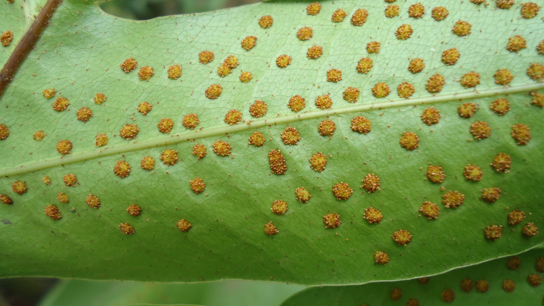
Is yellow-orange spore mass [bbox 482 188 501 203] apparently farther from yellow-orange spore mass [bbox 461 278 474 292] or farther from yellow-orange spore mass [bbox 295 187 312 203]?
yellow-orange spore mass [bbox 295 187 312 203]

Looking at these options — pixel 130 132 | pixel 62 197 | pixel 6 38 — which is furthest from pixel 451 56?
pixel 6 38

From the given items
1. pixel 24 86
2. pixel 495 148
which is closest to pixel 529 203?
pixel 495 148

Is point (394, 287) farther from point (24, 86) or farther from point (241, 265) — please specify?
point (24, 86)

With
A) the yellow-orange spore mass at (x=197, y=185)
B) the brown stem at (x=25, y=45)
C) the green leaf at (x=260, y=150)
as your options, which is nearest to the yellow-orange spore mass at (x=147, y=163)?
the green leaf at (x=260, y=150)

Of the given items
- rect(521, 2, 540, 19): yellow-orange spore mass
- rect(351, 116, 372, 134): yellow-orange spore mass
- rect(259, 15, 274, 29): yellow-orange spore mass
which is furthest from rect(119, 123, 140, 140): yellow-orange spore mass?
rect(521, 2, 540, 19): yellow-orange spore mass

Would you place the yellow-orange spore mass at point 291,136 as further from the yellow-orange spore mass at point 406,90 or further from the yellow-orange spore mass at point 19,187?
the yellow-orange spore mass at point 19,187

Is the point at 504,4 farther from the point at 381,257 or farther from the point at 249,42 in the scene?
the point at 381,257
